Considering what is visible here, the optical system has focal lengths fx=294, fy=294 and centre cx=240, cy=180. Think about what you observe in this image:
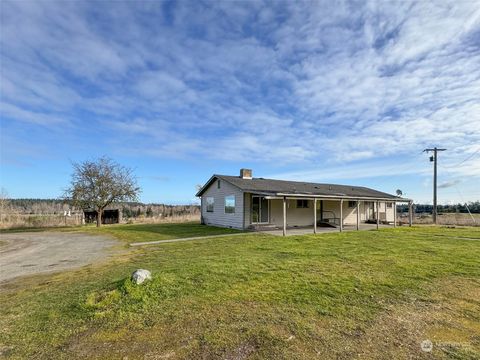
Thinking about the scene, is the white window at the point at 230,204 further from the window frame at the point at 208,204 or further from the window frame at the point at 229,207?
the window frame at the point at 208,204

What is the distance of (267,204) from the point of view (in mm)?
19234

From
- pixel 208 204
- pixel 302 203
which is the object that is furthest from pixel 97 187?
pixel 302 203

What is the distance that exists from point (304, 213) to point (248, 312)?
57.0 ft

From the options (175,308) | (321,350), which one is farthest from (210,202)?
(321,350)

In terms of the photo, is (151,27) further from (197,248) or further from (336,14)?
(197,248)

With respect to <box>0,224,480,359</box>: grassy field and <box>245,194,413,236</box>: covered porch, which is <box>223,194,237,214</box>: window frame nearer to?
<box>245,194,413,236</box>: covered porch

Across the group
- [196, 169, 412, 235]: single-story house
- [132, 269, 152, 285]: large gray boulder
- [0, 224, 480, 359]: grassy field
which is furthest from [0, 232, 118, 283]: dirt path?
[196, 169, 412, 235]: single-story house

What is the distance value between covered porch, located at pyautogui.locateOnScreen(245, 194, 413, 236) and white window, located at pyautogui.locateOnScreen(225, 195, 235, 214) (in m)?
1.26

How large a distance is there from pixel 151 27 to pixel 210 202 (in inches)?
527

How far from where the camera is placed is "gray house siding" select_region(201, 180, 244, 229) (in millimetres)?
18562

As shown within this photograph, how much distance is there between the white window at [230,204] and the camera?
762 inches

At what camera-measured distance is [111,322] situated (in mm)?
4176

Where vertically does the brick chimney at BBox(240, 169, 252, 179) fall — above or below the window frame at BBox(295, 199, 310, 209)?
above

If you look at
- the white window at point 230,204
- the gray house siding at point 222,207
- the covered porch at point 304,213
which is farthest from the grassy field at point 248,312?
the white window at point 230,204
